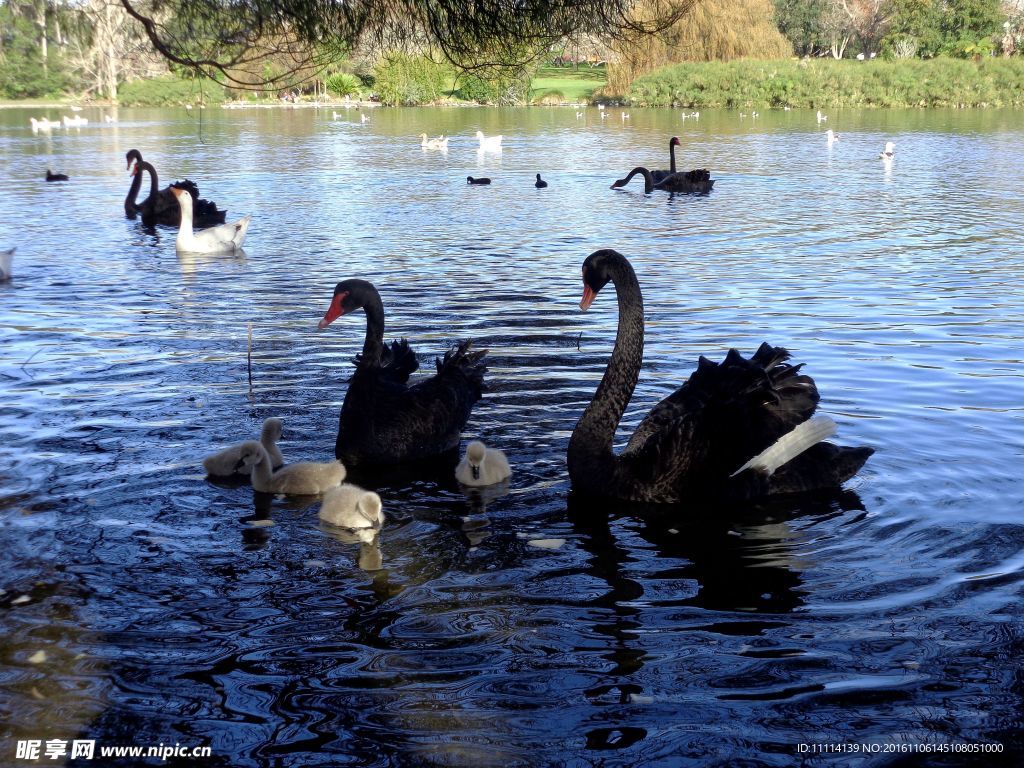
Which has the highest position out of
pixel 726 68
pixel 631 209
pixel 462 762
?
pixel 726 68

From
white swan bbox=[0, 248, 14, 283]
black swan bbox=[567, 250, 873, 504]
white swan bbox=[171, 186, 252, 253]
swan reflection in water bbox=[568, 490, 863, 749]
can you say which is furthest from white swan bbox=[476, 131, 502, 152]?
swan reflection in water bbox=[568, 490, 863, 749]

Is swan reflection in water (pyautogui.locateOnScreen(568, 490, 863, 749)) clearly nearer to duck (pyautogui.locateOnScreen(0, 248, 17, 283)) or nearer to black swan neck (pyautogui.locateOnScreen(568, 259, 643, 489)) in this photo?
black swan neck (pyautogui.locateOnScreen(568, 259, 643, 489))

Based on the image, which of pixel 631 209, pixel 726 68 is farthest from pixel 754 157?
pixel 726 68

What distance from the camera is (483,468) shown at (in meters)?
6.02

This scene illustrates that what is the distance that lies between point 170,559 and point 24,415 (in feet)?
8.97

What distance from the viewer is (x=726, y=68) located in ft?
195

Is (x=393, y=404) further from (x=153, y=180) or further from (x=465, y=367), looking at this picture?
(x=153, y=180)

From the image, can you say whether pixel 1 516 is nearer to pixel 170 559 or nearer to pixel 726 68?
pixel 170 559

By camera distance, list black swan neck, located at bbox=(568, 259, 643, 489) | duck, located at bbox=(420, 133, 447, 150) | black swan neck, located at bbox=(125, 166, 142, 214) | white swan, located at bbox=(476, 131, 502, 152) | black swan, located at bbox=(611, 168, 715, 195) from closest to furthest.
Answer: black swan neck, located at bbox=(568, 259, 643, 489)
black swan neck, located at bbox=(125, 166, 142, 214)
black swan, located at bbox=(611, 168, 715, 195)
white swan, located at bbox=(476, 131, 502, 152)
duck, located at bbox=(420, 133, 447, 150)

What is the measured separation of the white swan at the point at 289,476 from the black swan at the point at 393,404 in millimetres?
534

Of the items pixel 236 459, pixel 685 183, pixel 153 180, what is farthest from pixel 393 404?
pixel 685 183

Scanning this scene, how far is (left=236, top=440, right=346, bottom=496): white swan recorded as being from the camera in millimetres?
5949

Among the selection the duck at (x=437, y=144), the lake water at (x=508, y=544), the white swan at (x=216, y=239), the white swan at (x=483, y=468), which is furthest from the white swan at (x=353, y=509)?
the duck at (x=437, y=144)

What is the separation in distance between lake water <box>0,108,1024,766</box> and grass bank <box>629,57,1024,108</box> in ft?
151
